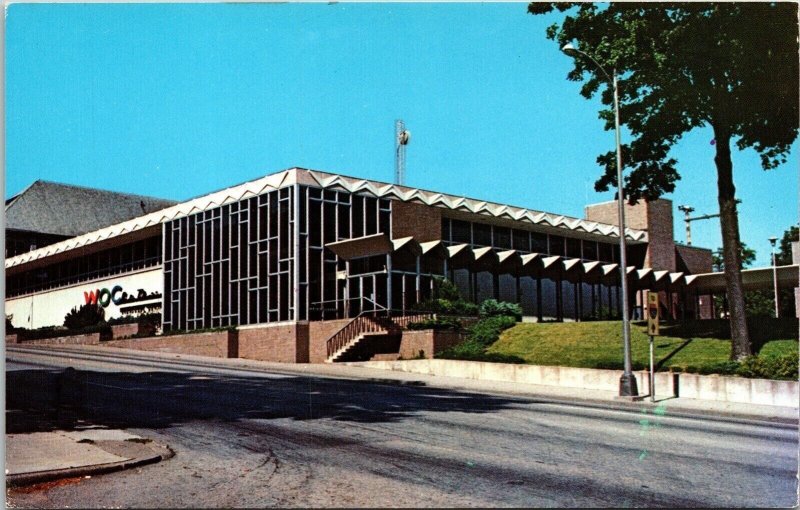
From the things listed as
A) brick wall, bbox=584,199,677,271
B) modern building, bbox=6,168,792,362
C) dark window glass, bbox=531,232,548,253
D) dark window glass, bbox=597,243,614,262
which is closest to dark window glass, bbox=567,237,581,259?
modern building, bbox=6,168,792,362

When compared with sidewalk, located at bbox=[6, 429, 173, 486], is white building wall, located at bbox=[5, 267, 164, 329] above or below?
above

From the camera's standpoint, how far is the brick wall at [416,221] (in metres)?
42.1

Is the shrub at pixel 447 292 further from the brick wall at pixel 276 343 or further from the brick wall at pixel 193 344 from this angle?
the brick wall at pixel 193 344

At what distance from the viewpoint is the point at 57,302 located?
57719mm

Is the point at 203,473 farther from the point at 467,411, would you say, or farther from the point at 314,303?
the point at 314,303

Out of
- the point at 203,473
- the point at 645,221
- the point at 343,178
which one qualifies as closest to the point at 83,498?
the point at 203,473

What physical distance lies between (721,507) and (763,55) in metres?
12.3

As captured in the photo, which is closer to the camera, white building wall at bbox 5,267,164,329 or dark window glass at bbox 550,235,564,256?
dark window glass at bbox 550,235,564,256

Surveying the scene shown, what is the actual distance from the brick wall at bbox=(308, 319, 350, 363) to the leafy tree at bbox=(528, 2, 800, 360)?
45.4ft

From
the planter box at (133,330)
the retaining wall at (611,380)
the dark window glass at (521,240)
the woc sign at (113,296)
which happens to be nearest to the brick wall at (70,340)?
the planter box at (133,330)

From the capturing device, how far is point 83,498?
8703 millimetres

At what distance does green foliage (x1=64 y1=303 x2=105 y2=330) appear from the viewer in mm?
52438

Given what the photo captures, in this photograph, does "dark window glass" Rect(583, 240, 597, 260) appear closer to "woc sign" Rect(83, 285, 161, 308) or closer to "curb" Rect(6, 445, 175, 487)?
"woc sign" Rect(83, 285, 161, 308)

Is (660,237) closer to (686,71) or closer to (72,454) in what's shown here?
(686,71)
